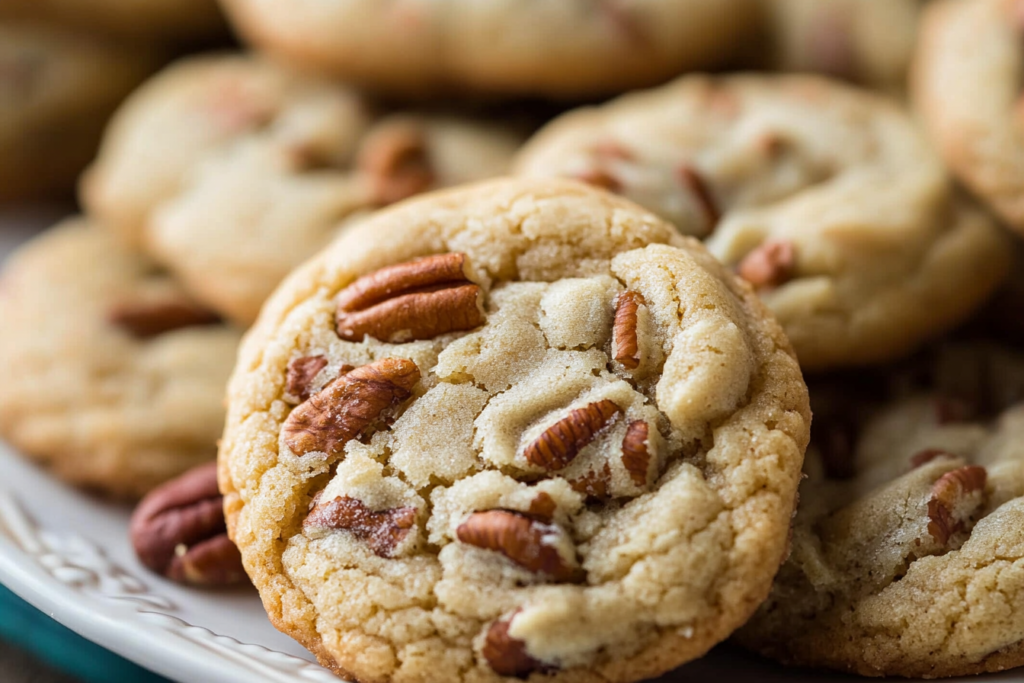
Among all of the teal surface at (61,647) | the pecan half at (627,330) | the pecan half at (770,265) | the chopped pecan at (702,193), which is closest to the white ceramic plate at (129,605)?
the teal surface at (61,647)

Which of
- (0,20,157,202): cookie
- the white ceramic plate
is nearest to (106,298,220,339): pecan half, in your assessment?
the white ceramic plate

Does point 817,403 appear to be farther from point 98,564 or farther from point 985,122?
point 98,564

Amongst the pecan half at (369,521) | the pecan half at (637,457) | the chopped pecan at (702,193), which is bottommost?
the pecan half at (369,521)

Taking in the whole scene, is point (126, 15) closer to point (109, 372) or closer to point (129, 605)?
point (109, 372)

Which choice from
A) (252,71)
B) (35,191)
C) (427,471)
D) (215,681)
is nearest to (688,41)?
(252,71)

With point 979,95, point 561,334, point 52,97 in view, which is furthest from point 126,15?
point 979,95

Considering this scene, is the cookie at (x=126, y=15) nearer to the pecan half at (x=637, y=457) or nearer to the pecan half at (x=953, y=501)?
the pecan half at (x=637, y=457)

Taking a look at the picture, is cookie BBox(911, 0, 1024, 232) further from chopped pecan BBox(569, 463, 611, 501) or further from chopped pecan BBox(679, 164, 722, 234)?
chopped pecan BBox(569, 463, 611, 501)
